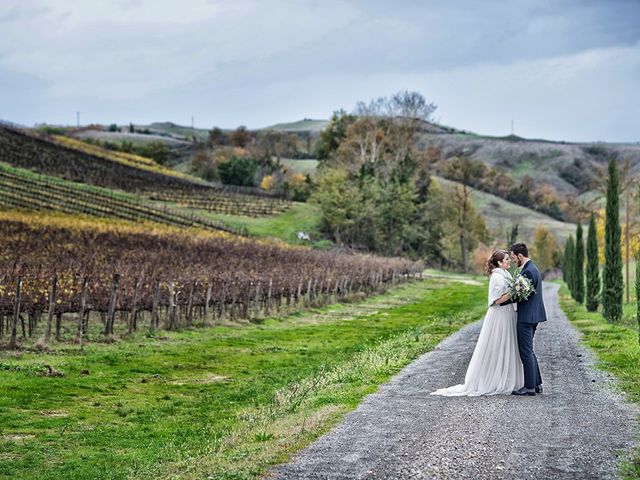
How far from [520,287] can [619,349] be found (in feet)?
28.0

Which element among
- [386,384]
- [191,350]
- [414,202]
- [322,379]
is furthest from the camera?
[414,202]

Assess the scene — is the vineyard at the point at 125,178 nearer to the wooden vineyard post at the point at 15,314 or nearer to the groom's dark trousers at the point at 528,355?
the wooden vineyard post at the point at 15,314

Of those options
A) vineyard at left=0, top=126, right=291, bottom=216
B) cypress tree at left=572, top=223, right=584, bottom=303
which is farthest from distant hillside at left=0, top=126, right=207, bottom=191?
cypress tree at left=572, top=223, right=584, bottom=303

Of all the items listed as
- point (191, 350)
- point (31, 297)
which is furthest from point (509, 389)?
point (31, 297)

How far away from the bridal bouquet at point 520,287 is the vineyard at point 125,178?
79943mm

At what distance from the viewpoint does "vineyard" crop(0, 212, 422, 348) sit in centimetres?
3030

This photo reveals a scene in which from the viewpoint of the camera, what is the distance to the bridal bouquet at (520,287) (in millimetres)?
16266

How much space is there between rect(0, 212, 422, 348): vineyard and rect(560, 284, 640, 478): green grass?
48.0ft

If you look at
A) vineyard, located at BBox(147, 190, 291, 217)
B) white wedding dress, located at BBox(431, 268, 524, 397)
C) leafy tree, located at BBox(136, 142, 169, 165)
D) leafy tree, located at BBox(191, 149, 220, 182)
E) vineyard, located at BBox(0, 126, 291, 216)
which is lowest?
white wedding dress, located at BBox(431, 268, 524, 397)

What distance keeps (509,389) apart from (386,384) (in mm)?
2814

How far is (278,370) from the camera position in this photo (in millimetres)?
25391

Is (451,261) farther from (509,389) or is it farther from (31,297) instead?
(509,389)

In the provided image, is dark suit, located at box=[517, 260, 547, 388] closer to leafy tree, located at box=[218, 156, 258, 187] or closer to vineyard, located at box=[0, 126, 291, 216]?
vineyard, located at box=[0, 126, 291, 216]

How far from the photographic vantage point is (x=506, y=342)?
16469mm
